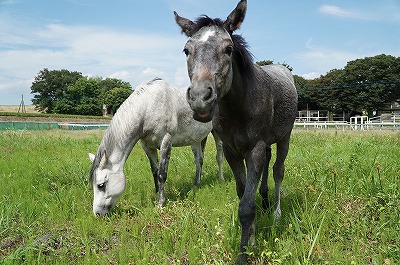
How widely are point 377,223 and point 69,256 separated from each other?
3285mm

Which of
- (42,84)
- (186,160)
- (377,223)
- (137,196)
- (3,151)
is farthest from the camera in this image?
(42,84)

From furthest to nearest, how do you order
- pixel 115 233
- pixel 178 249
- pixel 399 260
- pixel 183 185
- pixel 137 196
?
pixel 183 185, pixel 137 196, pixel 115 233, pixel 178 249, pixel 399 260

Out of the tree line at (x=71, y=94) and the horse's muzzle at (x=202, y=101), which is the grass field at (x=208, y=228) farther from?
the tree line at (x=71, y=94)

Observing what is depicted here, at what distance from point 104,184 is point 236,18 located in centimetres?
315

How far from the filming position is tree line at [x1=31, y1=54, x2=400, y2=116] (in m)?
56.1

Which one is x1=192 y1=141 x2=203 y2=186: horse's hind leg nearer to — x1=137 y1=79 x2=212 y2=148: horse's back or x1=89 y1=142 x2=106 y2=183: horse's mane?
x1=137 y1=79 x2=212 y2=148: horse's back

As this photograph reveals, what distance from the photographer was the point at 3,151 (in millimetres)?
10789

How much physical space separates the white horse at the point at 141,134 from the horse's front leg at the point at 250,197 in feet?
8.14

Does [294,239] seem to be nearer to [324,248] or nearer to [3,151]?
[324,248]

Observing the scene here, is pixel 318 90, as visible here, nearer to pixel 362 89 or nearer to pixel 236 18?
pixel 362 89

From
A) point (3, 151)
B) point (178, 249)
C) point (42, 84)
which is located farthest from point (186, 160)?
point (42, 84)

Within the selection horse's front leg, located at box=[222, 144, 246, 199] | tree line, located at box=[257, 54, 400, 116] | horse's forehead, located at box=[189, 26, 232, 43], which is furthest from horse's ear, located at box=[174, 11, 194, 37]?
tree line, located at box=[257, 54, 400, 116]

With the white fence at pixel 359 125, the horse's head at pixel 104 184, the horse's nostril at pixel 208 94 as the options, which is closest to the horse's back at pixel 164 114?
the horse's head at pixel 104 184

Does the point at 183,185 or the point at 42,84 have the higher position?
the point at 42,84
